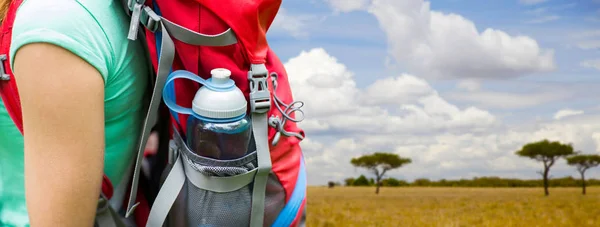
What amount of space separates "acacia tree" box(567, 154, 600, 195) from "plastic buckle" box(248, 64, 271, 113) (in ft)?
102

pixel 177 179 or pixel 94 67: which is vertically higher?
pixel 94 67

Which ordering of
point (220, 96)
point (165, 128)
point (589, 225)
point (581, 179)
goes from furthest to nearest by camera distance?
1. point (581, 179)
2. point (589, 225)
3. point (165, 128)
4. point (220, 96)

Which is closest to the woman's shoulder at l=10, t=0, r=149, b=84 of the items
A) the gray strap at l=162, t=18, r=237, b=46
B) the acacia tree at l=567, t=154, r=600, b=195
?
the gray strap at l=162, t=18, r=237, b=46

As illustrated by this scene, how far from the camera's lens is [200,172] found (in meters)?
1.72

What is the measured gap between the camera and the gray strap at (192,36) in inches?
63.0

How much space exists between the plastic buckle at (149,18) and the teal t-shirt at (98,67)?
0.05 m

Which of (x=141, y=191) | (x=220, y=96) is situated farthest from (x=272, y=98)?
(x=141, y=191)

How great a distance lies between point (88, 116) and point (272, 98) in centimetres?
57

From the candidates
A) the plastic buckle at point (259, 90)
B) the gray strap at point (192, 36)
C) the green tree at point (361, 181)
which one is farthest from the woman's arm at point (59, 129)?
the green tree at point (361, 181)

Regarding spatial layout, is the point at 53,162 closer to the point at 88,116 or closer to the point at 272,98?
the point at 88,116

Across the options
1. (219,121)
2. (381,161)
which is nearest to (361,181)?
(381,161)

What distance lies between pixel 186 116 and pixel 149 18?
10.5 inches

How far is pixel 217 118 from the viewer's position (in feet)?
5.27

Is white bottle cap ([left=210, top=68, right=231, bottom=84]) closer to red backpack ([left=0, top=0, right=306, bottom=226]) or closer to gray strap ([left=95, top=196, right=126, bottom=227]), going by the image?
red backpack ([left=0, top=0, right=306, bottom=226])
